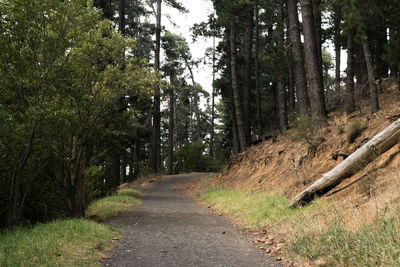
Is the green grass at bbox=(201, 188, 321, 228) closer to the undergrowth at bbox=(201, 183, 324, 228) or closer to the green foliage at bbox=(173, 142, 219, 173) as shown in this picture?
the undergrowth at bbox=(201, 183, 324, 228)

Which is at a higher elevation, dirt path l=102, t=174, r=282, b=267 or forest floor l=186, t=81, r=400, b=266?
forest floor l=186, t=81, r=400, b=266

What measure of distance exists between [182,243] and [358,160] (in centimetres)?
394

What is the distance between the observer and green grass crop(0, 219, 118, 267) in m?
4.38

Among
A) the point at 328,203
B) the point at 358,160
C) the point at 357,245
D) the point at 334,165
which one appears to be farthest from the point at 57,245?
the point at 334,165

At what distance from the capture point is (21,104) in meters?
7.54

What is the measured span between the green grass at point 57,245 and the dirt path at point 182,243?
1.16 ft

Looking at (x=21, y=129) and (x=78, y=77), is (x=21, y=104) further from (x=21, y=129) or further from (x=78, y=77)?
(x=78, y=77)

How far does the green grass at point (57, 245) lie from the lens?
4383 mm

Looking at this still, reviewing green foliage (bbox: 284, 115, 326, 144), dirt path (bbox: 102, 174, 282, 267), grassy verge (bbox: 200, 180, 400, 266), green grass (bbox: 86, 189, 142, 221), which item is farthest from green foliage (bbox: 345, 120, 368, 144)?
green grass (bbox: 86, 189, 142, 221)

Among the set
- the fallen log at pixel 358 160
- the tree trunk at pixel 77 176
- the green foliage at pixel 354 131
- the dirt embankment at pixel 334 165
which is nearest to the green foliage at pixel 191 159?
the dirt embankment at pixel 334 165

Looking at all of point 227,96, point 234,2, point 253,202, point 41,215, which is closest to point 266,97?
point 227,96

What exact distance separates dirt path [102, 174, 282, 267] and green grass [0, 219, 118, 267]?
35 centimetres

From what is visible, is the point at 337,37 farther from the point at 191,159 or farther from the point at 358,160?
the point at 191,159

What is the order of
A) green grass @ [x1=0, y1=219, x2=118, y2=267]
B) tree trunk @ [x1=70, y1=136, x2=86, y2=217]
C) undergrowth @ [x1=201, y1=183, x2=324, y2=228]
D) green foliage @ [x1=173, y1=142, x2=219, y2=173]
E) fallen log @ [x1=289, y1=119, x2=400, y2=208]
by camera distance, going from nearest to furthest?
1. green grass @ [x1=0, y1=219, x2=118, y2=267]
2. fallen log @ [x1=289, y1=119, x2=400, y2=208]
3. undergrowth @ [x1=201, y1=183, x2=324, y2=228]
4. tree trunk @ [x1=70, y1=136, x2=86, y2=217]
5. green foliage @ [x1=173, y1=142, x2=219, y2=173]
